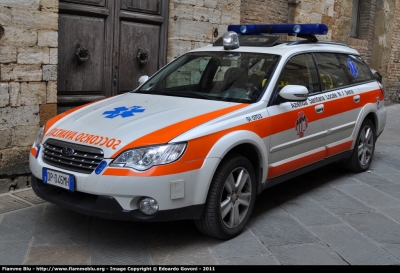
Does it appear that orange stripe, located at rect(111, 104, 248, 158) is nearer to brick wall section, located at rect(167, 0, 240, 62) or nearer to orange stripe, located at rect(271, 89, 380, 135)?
orange stripe, located at rect(271, 89, 380, 135)

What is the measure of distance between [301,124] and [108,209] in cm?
230

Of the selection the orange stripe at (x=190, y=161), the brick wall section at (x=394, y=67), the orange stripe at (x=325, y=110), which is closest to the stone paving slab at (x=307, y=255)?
the orange stripe at (x=190, y=161)

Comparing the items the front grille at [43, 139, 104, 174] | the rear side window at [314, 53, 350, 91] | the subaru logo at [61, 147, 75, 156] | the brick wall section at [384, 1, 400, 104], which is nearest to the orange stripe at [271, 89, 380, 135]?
the rear side window at [314, 53, 350, 91]

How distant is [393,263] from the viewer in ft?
13.7

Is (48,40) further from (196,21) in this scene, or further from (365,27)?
(365,27)

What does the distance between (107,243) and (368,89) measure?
4141mm

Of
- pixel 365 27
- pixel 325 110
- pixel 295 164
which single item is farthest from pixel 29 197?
pixel 365 27

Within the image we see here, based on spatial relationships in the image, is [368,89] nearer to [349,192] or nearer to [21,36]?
[349,192]

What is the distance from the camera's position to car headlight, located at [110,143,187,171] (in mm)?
3961

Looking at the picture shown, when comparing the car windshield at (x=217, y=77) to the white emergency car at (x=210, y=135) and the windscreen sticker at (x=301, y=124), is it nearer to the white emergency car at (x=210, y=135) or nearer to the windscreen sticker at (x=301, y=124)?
the white emergency car at (x=210, y=135)

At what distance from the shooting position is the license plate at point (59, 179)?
163 inches

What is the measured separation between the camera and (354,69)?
6.85 meters

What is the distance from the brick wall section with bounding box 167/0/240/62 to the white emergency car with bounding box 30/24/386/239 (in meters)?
1.94

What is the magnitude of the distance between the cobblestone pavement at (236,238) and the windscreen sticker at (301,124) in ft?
2.63
